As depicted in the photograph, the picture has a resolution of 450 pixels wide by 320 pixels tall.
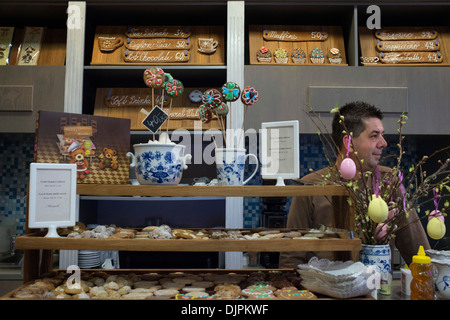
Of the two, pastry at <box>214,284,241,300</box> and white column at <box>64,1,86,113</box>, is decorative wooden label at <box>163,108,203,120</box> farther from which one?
pastry at <box>214,284,241,300</box>

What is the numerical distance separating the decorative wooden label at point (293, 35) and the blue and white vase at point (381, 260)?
1.84 metres

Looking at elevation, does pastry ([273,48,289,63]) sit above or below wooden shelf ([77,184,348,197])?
above

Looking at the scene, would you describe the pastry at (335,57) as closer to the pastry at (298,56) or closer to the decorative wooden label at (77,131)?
the pastry at (298,56)

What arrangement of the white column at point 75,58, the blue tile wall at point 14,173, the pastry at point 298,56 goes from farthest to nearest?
1. the blue tile wall at point 14,173
2. the pastry at point 298,56
3. the white column at point 75,58

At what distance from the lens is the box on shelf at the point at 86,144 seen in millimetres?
1158

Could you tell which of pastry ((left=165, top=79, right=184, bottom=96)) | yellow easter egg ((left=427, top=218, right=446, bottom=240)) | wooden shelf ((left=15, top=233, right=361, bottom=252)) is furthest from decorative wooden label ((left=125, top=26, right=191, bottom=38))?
yellow easter egg ((left=427, top=218, right=446, bottom=240))

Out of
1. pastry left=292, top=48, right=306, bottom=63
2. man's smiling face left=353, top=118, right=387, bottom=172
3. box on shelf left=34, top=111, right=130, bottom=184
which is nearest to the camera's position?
box on shelf left=34, top=111, right=130, bottom=184

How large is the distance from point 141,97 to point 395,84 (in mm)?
1719

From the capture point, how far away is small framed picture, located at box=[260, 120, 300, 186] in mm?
1225

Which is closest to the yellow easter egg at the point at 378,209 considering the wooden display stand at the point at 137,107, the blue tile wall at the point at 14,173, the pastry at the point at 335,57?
the wooden display stand at the point at 137,107

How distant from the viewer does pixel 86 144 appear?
3.95 ft

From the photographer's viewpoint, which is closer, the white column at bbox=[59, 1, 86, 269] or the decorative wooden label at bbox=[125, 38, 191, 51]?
the white column at bbox=[59, 1, 86, 269]

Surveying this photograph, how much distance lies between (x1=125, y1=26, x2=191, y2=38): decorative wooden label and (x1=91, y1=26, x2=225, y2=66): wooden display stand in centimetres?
4
